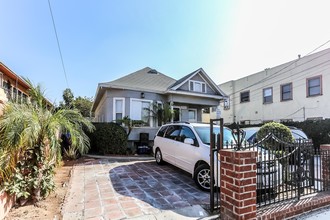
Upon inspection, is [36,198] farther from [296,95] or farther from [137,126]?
[296,95]

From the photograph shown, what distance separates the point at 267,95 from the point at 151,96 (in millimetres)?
13129

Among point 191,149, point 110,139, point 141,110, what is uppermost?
point 141,110

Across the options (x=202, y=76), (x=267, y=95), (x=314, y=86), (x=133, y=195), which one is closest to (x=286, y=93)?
(x=267, y=95)

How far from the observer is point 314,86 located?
15812 millimetres

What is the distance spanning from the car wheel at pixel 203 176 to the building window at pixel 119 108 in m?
7.86

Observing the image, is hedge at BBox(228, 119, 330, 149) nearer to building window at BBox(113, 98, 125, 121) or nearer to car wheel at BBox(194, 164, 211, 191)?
building window at BBox(113, 98, 125, 121)

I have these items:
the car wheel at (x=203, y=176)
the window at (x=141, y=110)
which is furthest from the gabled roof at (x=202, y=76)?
the car wheel at (x=203, y=176)

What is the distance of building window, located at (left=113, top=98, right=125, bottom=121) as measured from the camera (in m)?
12.0

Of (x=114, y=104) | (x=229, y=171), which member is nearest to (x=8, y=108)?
(x=229, y=171)

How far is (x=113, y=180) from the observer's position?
19.1ft

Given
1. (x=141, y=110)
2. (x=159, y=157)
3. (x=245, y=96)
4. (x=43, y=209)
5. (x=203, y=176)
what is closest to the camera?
(x=43, y=209)

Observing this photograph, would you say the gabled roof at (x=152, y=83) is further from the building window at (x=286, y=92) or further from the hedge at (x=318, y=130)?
the building window at (x=286, y=92)

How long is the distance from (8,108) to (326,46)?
731 inches

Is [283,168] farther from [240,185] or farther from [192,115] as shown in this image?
[192,115]
